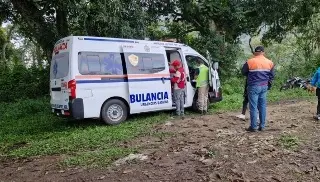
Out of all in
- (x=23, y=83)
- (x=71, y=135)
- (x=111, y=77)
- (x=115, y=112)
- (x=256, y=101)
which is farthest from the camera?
(x=23, y=83)

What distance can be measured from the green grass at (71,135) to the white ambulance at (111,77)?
1.49 feet

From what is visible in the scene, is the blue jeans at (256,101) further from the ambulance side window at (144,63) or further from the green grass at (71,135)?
the ambulance side window at (144,63)

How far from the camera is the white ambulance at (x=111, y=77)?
27.0 feet

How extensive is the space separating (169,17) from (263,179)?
1432 centimetres

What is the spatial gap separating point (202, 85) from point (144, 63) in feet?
6.00

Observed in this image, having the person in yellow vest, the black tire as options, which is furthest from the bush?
the person in yellow vest

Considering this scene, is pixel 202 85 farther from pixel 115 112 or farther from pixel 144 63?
pixel 115 112

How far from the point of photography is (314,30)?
2238 cm

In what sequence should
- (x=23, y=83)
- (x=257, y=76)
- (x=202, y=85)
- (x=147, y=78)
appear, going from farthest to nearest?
(x=23, y=83), (x=202, y=85), (x=147, y=78), (x=257, y=76)

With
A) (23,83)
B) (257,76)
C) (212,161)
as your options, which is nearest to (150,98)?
(257,76)

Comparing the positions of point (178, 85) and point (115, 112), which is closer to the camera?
point (115, 112)

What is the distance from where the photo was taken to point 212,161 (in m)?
5.14

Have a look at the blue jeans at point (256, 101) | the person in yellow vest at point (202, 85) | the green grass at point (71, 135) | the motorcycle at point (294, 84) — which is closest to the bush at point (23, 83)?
the green grass at point (71, 135)

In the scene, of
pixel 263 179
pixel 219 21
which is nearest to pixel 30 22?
pixel 219 21
